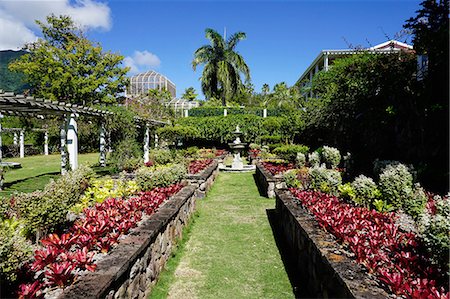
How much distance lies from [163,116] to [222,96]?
611 cm

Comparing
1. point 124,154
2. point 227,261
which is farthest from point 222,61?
point 227,261

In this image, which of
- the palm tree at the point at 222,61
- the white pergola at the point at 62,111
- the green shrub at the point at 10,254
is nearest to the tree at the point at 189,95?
the palm tree at the point at 222,61

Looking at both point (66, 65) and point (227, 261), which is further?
point (66, 65)

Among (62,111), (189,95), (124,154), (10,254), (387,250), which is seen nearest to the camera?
(10,254)

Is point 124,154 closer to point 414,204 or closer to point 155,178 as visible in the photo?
point 155,178

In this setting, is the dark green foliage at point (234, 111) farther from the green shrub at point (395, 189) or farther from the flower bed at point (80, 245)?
the flower bed at point (80, 245)

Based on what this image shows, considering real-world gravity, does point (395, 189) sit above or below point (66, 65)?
below

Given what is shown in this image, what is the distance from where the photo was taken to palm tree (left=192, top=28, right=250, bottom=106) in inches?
1068

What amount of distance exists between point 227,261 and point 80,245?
80.6 inches

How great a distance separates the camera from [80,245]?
3.00 metres

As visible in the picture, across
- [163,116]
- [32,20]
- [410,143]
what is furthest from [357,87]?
[32,20]

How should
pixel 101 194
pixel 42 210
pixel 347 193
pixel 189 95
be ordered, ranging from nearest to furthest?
pixel 42 210 → pixel 347 193 → pixel 101 194 → pixel 189 95

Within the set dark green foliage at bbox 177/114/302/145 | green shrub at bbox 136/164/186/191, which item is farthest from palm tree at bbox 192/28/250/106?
green shrub at bbox 136/164/186/191

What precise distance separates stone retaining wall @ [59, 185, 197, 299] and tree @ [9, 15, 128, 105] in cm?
2177
